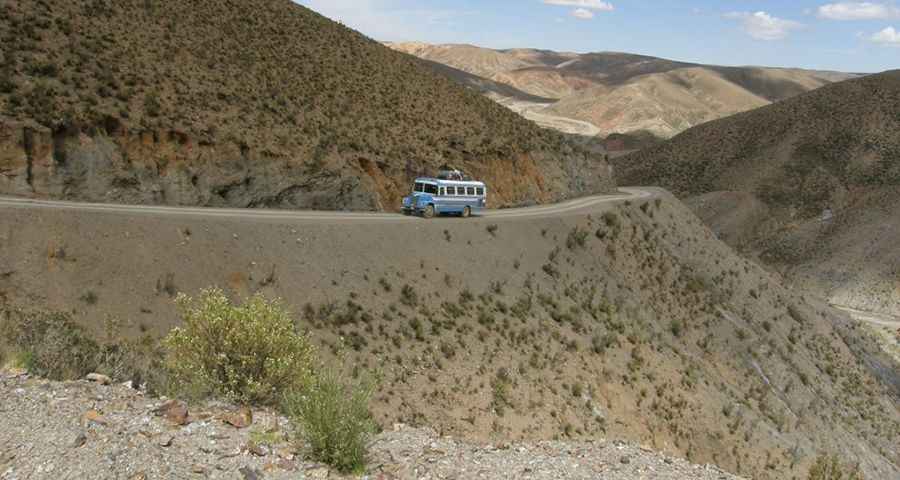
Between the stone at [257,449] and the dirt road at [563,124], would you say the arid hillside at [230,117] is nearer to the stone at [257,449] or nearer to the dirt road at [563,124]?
the stone at [257,449]

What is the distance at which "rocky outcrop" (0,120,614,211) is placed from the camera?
87.0 ft

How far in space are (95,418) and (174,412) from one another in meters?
1.09

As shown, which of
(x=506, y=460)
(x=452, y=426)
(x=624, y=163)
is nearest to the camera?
(x=506, y=460)

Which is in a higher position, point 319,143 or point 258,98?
point 258,98

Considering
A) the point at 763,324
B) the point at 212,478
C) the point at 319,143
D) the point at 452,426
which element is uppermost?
the point at 319,143

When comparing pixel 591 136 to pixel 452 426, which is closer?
pixel 452 426

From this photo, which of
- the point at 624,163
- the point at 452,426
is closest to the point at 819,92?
the point at 624,163

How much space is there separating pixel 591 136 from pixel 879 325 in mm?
106722

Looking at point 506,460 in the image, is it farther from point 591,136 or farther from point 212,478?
point 591,136

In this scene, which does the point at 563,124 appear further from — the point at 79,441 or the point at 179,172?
the point at 79,441

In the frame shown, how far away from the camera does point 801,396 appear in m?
36.3

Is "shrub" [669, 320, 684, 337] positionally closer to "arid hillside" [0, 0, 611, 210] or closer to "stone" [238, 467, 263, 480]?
"arid hillside" [0, 0, 611, 210]

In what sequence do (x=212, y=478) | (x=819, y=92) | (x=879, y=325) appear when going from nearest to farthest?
(x=212, y=478)
(x=879, y=325)
(x=819, y=92)

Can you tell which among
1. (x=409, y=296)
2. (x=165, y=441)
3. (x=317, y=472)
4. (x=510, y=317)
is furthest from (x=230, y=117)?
(x=317, y=472)
